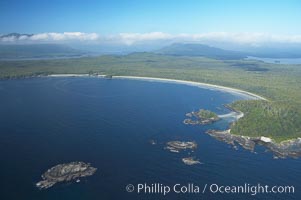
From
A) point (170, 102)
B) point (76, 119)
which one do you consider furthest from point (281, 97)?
point (76, 119)

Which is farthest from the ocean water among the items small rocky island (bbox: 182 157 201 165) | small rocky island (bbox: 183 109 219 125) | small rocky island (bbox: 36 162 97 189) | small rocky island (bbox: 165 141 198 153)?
small rocky island (bbox: 183 109 219 125)

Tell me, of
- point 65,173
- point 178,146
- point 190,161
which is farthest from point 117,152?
point 190,161

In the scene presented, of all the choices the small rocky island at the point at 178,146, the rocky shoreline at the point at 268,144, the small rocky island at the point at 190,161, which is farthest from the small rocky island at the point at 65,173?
the rocky shoreline at the point at 268,144

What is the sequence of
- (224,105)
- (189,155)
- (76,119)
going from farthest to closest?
(224,105), (76,119), (189,155)

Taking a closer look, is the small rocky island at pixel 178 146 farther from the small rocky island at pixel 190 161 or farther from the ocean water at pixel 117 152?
the small rocky island at pixel 190 161

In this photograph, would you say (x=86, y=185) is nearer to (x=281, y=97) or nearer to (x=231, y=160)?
(x=231, y=160)

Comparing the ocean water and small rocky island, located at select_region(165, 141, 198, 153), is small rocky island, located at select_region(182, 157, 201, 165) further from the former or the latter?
small rocky island, located at select_region(165, 141, 198, 153)
